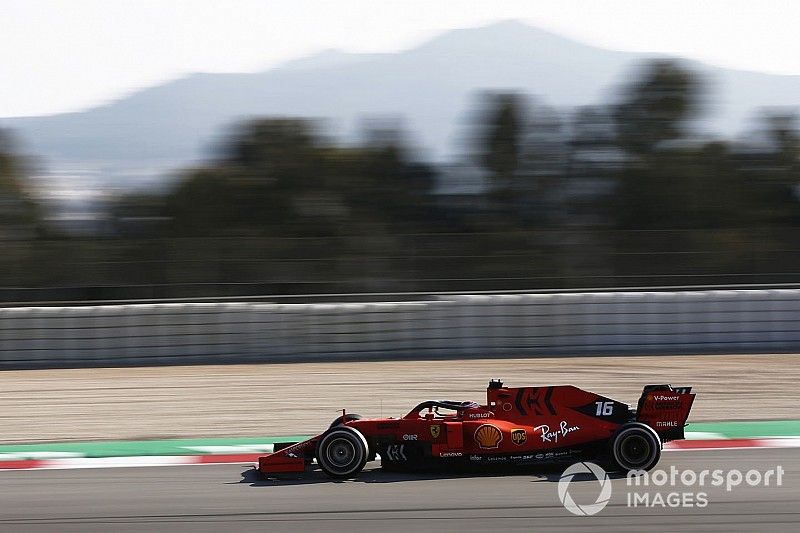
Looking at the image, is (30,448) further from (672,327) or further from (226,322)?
(672,327)

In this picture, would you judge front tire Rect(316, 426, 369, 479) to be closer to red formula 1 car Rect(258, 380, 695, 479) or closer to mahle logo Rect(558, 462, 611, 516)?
red formula 1 car Rect(258, 380, 695, 479)

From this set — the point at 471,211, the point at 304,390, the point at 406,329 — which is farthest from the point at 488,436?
the point at 471,211

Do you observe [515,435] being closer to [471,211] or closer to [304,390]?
[304,390]

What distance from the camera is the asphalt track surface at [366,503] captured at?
19.7ft

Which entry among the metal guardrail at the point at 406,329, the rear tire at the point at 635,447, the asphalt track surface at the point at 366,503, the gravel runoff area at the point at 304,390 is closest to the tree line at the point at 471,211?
the metal guardrail at the point at 406,329

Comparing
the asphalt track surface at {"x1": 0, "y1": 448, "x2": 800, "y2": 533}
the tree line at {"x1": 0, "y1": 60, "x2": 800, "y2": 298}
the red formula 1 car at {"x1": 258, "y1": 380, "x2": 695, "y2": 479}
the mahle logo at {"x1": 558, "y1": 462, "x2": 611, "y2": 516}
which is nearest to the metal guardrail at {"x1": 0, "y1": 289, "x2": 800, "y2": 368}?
the tree line at {"x1": 0, "y1": 60, "x2": 800, "y2": 298}

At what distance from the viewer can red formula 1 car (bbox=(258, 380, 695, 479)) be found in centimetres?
691

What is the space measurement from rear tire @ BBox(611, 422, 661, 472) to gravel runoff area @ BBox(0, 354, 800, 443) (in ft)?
9.92

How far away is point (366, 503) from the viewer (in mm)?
6496

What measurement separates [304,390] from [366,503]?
5079 millimetres

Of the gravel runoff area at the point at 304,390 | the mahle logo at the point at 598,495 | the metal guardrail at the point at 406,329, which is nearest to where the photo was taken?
the mahle logo at the point at 598,495

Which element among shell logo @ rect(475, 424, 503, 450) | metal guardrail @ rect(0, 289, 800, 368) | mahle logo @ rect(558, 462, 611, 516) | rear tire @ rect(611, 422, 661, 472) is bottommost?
mahle logo @ rect(558, 462, 611, 516)

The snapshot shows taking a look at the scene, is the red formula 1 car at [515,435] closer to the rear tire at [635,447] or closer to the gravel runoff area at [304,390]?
the rear tire at [635,447]

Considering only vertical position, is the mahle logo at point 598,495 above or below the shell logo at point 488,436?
below
